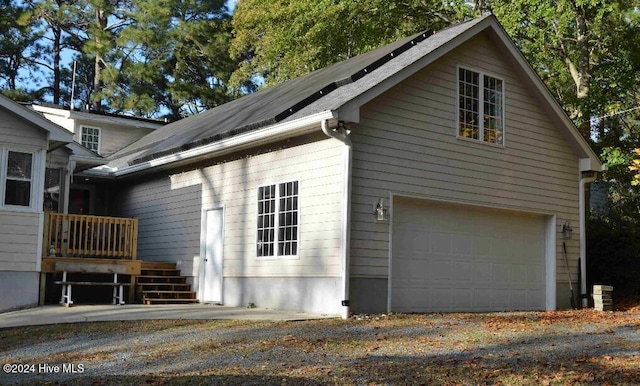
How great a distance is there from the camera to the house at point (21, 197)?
1341 centimetres

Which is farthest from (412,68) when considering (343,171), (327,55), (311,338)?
(327,55)

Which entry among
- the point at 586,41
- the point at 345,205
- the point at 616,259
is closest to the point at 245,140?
the point at 345,205

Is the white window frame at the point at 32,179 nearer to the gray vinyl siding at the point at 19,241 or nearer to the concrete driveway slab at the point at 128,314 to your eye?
the gray vinyl siding at the point at 19,241

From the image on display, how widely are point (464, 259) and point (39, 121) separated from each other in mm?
8506

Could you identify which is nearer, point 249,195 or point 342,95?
point 342,95

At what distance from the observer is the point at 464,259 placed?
14.2 metres

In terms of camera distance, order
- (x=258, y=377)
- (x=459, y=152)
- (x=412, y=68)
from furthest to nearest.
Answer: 1. (x=459, y=152)
2. (x=412, y=68)
3. (x=258, y=377)

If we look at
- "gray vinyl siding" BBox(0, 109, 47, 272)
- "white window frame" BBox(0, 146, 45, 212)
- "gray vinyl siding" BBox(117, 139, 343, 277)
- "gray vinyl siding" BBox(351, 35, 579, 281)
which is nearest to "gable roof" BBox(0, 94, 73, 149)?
"gray vinyl siding" BBox(0, 109, 47, 272)

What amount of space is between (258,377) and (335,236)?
5.39 metres

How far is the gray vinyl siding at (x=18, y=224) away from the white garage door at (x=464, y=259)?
674 centimetres

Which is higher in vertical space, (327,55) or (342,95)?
(327,55)

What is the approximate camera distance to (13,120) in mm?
13633

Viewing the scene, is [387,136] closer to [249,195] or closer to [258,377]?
[249,195]

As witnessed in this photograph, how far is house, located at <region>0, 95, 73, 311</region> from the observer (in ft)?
A: 44.0
